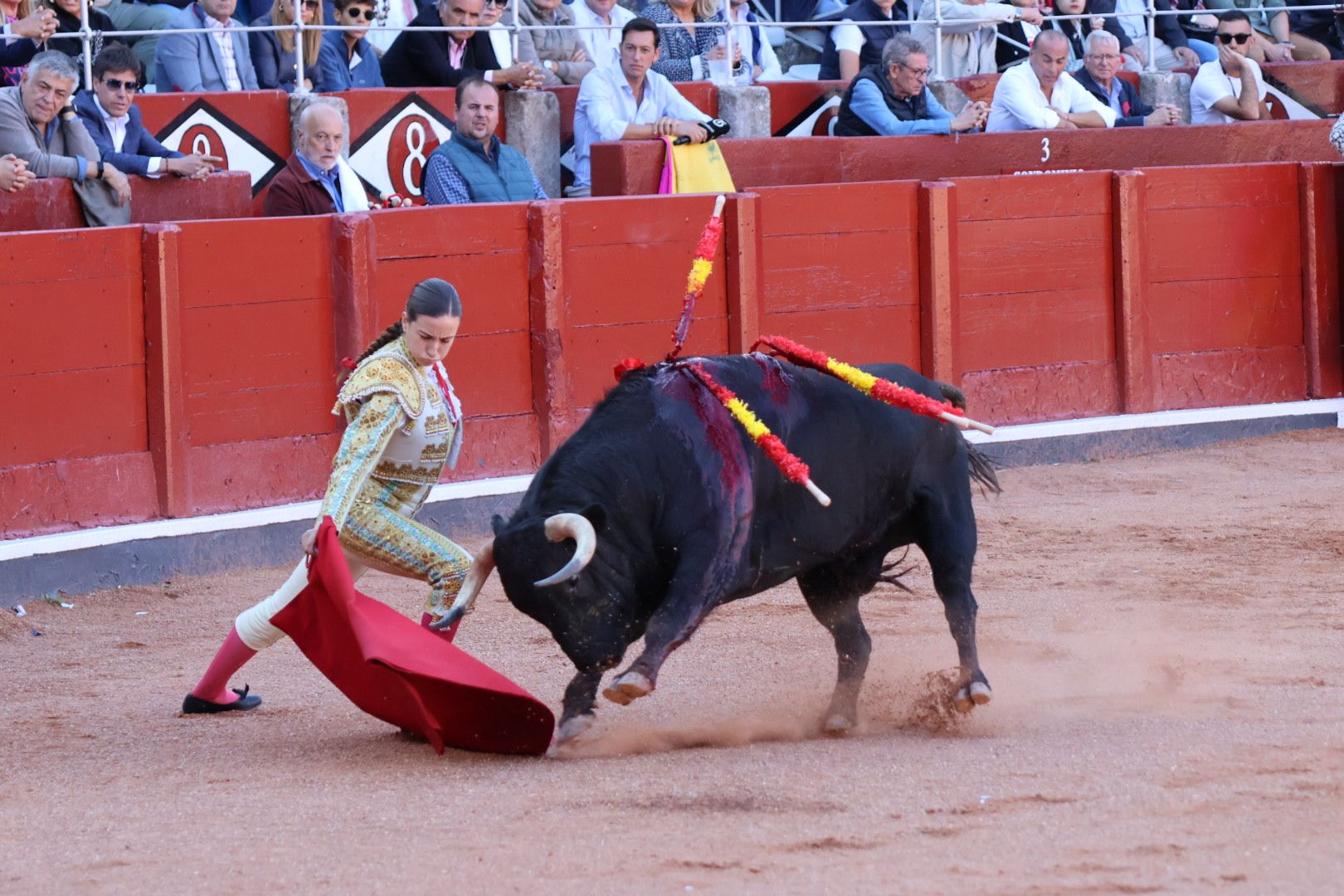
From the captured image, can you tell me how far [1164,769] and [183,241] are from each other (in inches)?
154

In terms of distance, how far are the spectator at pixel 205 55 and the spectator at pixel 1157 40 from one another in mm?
5246

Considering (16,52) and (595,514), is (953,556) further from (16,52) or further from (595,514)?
(16,52)

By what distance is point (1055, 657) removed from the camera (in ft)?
16.5

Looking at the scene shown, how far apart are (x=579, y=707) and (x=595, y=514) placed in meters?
0.44

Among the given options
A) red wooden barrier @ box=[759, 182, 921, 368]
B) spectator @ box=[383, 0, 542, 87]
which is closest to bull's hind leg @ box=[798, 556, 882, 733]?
red wooden barrier @ box=[759, 182, 921, 368]

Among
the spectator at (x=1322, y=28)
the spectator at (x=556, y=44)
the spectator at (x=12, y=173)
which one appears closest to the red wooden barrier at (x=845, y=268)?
the spectator at (x=556, y=44)

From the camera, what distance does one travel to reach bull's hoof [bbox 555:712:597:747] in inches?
161

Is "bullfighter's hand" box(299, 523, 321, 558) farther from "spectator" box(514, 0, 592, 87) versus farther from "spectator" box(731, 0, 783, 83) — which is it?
"spectator" box(731, 0, 783, 83)

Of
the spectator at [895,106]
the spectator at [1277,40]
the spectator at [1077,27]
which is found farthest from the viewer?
the spectator at [1277,40]

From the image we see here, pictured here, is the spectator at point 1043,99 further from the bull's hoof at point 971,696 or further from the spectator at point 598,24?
the bull's hoof at point 971,696

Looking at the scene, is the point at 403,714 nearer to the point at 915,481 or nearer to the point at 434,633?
the point at 434,633

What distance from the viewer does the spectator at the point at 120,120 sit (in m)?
6.55

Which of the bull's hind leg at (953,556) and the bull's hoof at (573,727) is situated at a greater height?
the bull's hind leg at (953,556)

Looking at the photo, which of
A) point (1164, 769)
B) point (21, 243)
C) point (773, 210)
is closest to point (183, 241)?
point (21, 243)
